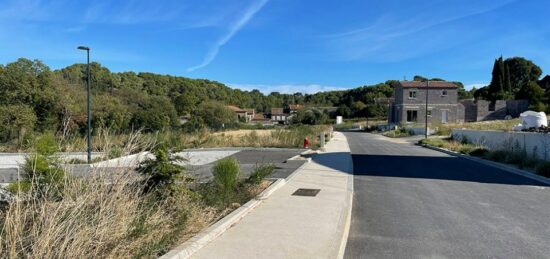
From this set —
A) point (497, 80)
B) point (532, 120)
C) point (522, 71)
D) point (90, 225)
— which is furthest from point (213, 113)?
point (90, 225)

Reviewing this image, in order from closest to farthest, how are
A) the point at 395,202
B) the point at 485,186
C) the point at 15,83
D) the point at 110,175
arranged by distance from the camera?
the point at 110,175 < the point at 395,202 < the point at 485,186 < the point at 15,83

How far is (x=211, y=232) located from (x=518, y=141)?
1914cm

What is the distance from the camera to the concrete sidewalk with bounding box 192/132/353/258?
5224 millimetres

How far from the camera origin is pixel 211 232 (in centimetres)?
571

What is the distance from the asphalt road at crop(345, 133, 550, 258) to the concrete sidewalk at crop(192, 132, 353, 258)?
1.01 ft

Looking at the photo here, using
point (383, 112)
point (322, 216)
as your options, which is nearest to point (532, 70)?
point (383, 112)

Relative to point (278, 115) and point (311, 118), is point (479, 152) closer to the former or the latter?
point (311, 118)

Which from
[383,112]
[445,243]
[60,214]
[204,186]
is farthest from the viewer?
[383,112]

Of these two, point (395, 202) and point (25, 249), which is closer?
point (25, 249)

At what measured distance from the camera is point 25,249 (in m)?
3.86

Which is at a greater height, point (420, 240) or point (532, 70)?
point (532, 70)

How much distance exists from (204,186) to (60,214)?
4124 millimetres

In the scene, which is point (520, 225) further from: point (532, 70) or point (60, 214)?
point (532, 70)

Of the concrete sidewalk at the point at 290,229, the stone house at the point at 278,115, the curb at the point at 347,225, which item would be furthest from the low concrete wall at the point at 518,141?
the stone house at the point at 278,115
